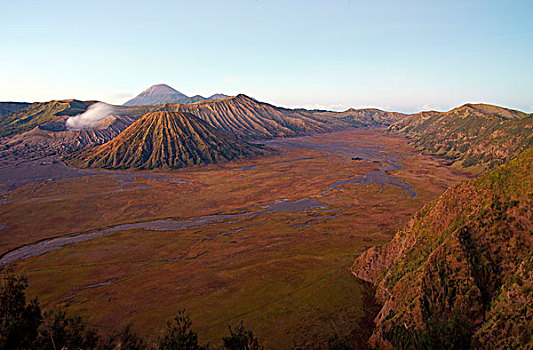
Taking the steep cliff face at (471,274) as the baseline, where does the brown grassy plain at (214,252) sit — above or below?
below

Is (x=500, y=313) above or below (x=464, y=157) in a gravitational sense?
below

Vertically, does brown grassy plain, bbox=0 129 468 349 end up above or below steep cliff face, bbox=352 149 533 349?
below

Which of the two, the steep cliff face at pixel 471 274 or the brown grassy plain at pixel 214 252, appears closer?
the steep cliff face at pixel 471 274

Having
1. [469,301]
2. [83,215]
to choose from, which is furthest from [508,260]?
[83,215]

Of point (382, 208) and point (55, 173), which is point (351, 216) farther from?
point (55, 173)

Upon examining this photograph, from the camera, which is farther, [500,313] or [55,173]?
[55,173]
